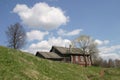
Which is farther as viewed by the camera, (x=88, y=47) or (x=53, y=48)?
(x=88, y=47)

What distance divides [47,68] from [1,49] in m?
7.61

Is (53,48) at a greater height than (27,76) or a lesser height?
greater

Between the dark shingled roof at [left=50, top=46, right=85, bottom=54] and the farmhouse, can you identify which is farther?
the dark shingled roof at [left=50, top=46, right=85, bottom=54]

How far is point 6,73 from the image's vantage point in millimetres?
27531

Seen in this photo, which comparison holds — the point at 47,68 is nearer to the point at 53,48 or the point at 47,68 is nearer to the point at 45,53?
the point at 45,53

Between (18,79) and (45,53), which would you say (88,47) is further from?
(18,79)

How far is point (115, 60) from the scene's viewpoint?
161 meters

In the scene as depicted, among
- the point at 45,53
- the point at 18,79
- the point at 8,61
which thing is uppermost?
the point at 45,53

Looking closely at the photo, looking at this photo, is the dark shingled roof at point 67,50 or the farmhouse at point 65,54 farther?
the dark shingled roof at point 67,50

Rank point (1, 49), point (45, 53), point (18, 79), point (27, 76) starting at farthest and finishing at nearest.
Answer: point (45, 53) < point (1, 49) < point (27, 76) < point (18, 79)

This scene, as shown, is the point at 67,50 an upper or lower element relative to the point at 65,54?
upper

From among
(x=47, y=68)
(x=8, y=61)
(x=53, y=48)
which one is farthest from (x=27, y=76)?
(x=53, y=48)

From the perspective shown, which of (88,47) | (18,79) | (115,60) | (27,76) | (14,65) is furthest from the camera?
(115,60)

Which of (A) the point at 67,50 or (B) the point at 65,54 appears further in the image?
(A) the point at 67,50
